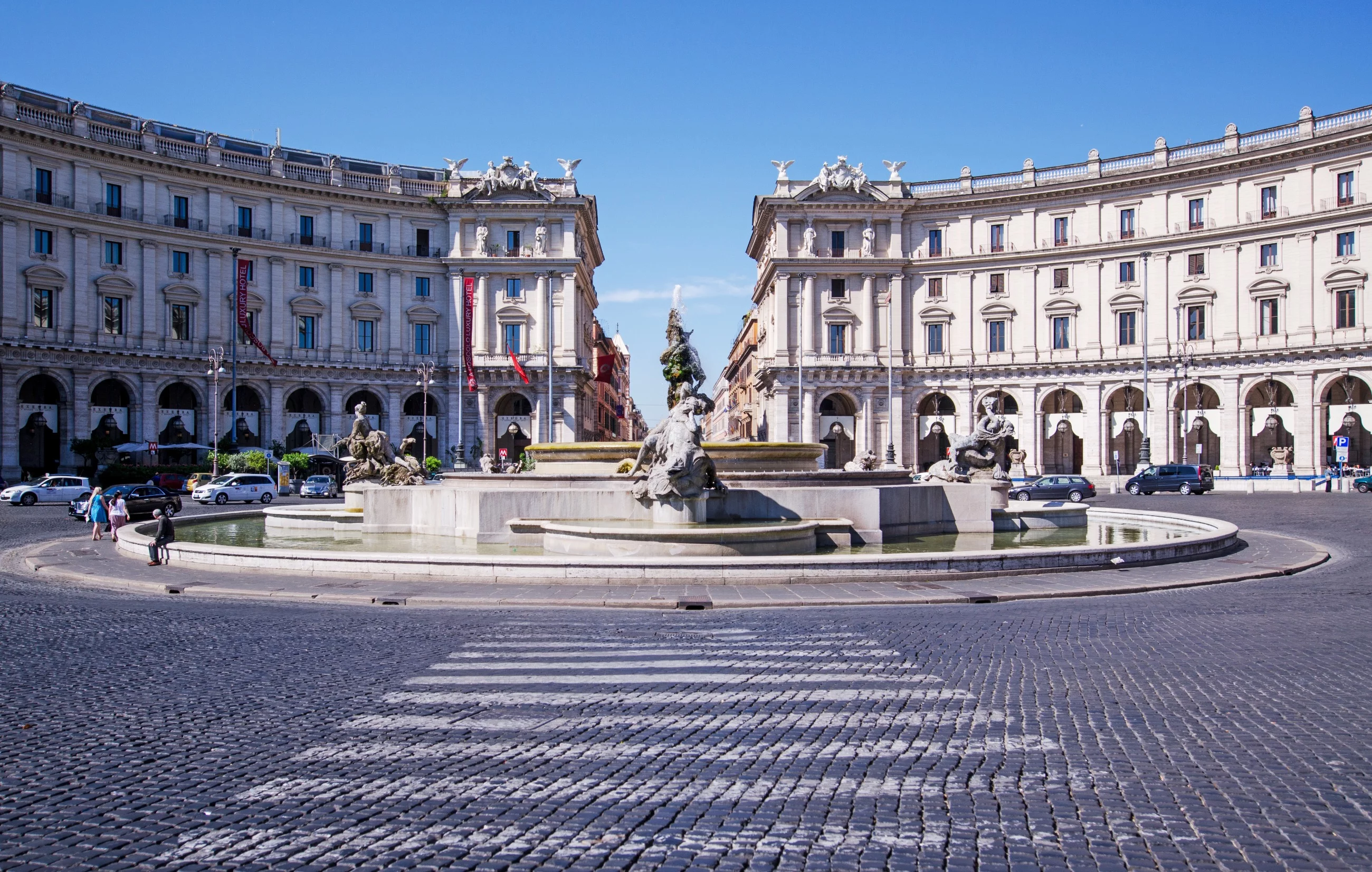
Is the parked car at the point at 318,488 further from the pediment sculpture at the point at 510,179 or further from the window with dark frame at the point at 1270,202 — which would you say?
the window with dark frame at the point at 1270,202

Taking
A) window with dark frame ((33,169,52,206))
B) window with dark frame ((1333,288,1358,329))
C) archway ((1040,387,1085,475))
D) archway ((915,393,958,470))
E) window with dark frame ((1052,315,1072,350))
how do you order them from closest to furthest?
window with dark frame ((33,169,52,206)), window with dark frame ((1333,288,1358,329)), window with dark frame ((1052,315,1072,350)), archway ((1040,387,1085,475)), archway ((915,393,958,470))

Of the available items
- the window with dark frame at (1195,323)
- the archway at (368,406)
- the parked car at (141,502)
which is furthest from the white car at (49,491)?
the window with dark frame at (1195,323)

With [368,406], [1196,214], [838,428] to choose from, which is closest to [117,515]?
[368,406]

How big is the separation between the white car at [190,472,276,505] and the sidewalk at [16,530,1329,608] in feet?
76.8

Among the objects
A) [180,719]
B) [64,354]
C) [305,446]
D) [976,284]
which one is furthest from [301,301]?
[180,719]

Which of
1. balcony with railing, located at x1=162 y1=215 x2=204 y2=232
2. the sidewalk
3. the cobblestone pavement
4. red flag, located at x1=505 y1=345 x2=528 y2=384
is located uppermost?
balcony with railing, located at x1=162 y1=215 x2=204 y2=232

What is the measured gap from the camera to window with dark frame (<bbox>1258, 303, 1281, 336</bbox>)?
186 ft

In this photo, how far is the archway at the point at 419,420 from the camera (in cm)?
6625

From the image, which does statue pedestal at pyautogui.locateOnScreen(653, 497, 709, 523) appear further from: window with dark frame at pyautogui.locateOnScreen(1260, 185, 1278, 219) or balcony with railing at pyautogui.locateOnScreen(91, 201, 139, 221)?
window with dark frame at pyautogui.locateOnScreen(1260, 185, 1278, 219)

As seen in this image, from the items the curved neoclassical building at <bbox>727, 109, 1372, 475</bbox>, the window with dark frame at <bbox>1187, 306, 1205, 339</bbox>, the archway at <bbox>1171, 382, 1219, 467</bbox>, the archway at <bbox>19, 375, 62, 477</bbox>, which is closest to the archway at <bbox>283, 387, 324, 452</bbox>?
the archway at <bbox>19, 375, 62, 477</bbox>

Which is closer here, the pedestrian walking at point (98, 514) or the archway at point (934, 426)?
the pedestrian walking at point (98, 514)

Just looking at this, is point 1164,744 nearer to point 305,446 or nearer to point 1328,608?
point 1328,608

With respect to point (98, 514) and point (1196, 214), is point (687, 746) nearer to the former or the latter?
point (98, 514)

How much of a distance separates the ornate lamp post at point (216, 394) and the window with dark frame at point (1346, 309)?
65477 millimetres
